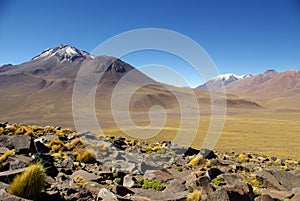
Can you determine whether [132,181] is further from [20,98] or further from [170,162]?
[20,98]

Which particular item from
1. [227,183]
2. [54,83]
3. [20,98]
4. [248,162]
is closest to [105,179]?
[227,183]

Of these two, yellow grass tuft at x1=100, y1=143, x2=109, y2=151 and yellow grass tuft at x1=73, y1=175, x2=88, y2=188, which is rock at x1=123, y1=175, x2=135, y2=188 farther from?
yellow grass tuft at x1=100, y1=143, x2=109, y2=151

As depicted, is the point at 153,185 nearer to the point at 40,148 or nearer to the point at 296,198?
the point at 296,198

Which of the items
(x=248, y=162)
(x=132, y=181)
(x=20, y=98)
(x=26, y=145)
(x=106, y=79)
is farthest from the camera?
(x=106, y=79)

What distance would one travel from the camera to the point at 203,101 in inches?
6348

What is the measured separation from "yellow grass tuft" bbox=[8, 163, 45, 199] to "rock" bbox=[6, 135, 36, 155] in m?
4.98

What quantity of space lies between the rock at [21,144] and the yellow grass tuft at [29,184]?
4.98m

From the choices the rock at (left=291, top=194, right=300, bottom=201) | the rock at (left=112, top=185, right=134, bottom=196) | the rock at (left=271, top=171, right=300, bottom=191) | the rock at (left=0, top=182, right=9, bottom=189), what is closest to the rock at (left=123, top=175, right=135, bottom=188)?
the rock at (left=112, top=185, right=134, bottom=196)

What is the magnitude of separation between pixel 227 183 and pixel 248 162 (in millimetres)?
8852

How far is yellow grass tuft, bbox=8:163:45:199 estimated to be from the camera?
18.3 ft

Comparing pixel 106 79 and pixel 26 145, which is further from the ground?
pixel 106 79

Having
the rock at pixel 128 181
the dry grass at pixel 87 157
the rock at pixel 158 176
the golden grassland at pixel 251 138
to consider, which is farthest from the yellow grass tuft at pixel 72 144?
the golden grassland at pixel 251 138

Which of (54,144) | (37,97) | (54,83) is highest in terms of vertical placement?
(54,83)

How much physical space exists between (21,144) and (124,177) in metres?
4.60
